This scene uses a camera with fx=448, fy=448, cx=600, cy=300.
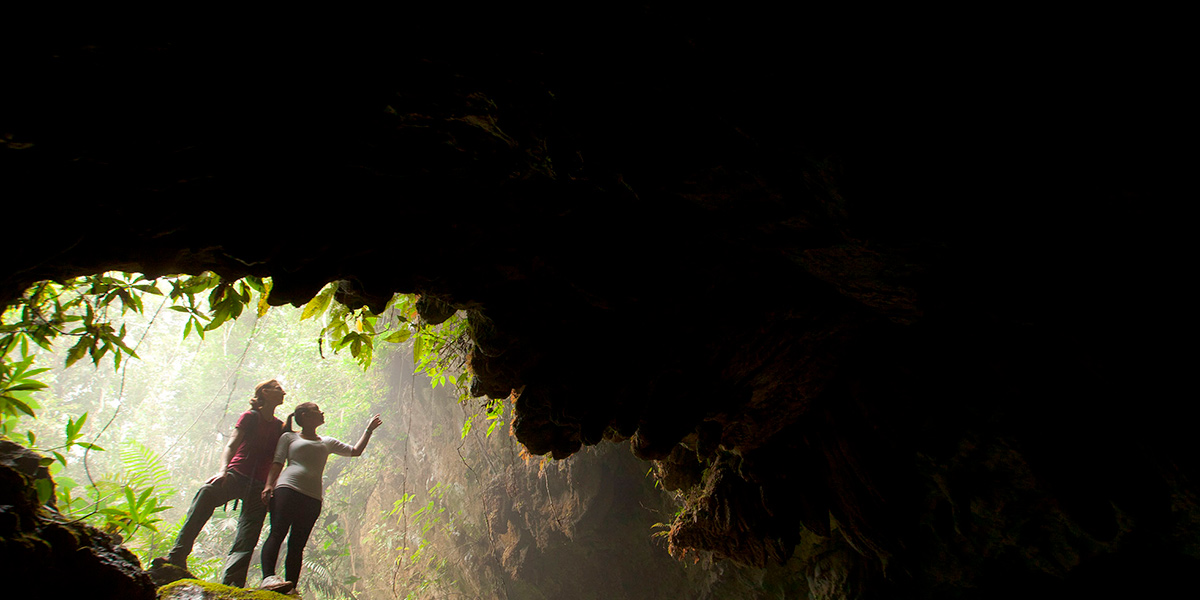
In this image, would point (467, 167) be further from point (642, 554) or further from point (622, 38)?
point (642, 554)

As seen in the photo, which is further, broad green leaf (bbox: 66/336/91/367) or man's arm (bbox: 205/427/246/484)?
man's arm (bbox: 205/427/246/484)

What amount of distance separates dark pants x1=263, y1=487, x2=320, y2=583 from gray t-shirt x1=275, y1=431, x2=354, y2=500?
0.06 metres

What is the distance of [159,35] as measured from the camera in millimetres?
1188

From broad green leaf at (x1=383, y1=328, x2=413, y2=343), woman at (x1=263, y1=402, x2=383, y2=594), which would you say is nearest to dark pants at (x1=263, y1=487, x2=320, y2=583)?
woman at (x1=263, y1=402, x2=383, y2=594)

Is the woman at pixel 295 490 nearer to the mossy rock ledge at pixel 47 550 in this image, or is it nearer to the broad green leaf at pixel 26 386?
the mossy rock ledge at pixel 47 550

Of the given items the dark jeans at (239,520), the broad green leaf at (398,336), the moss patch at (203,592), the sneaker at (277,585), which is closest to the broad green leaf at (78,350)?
the moss patch at (203,592)

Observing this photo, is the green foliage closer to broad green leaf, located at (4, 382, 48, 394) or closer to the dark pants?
broad green leaf, located at (4, 382, 48, 394)

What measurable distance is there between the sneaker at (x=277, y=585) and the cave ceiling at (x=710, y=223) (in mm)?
2184

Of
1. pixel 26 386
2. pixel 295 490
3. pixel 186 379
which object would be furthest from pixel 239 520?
pixel 186 379

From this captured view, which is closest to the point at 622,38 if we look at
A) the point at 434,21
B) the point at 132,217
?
the point at 434,21

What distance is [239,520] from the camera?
13.5 ft

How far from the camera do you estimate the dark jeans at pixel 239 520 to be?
3.54 m

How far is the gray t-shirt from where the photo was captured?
164 inches

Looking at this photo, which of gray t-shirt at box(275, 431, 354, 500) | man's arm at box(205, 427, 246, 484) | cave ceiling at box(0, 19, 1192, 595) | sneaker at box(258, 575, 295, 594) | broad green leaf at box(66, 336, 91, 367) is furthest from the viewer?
man's arm at box(205, 427, 246, 484)
